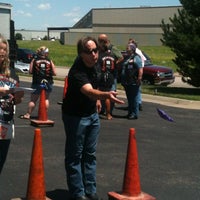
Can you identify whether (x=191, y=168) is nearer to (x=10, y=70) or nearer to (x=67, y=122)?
(x=67, y=122)

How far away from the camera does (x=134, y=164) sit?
17.6 ft

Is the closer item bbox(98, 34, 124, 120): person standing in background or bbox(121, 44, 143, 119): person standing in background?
bbox(98, 34, 124, 120): person standing in background

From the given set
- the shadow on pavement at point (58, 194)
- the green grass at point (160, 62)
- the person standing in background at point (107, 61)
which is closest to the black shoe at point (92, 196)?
the shadow on pavement at point (58, 194)

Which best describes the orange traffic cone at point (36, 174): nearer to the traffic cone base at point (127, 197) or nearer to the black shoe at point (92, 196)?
the black shoe at point (92, 196)

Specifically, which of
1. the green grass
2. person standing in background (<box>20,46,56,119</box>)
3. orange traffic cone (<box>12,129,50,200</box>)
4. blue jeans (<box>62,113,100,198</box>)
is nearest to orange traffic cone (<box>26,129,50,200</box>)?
orange traffic cone (<box>12,129,50,200</box>)

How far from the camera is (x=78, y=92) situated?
16.8 feet

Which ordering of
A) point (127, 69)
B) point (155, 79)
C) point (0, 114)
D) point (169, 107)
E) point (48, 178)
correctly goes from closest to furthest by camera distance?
point (0, 114) < point (48, 178) < point (127, 69) < point (169, 107) < point (155, 79)

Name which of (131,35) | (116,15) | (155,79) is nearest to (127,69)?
(155,79)

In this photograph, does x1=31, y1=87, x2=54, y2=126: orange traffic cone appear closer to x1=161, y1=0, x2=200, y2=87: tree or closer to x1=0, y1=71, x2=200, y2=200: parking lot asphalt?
x1=0, y1=71, x2=200, y2=200: parking lot asphalt

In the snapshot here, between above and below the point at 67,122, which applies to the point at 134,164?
below

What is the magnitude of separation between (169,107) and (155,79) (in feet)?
26.8

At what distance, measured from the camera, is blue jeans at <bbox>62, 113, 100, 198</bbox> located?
5172 millimetres

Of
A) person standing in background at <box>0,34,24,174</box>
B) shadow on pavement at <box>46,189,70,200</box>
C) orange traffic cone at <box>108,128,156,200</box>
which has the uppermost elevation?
person standing in background at <box>0,34,24,174</box>

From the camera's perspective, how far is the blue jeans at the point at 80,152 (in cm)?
517
